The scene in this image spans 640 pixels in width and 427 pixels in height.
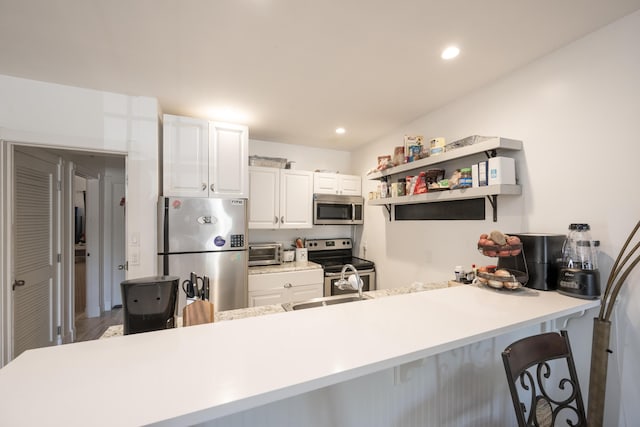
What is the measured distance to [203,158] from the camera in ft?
8.17

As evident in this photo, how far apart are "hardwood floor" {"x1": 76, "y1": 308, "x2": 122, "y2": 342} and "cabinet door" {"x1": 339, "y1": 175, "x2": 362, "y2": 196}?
3480mm

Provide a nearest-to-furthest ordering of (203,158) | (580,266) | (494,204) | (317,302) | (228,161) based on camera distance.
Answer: (580,266), (317,302), (494,204), (203,158), (228,161)

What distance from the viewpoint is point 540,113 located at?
1634 mm

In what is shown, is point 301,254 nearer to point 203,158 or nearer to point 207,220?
point 207,220

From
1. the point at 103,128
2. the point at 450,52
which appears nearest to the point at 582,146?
the point at 450,52

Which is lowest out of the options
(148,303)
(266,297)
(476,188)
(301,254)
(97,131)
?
(266,297)

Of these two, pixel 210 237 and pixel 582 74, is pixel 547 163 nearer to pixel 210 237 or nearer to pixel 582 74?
pixel 582 74

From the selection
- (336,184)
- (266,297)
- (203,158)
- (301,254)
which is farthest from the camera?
(336,184)

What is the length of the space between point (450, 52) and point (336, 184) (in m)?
1.99

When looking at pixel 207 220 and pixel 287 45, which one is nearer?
pixel 287 45

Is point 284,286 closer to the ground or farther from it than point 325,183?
closer to the ground

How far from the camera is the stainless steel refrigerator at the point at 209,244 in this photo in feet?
7.42

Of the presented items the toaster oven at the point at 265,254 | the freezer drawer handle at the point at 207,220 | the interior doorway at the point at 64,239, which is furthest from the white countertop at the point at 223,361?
the interior doorway at the point at 64,239

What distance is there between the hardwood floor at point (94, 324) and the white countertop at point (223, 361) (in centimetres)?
323
